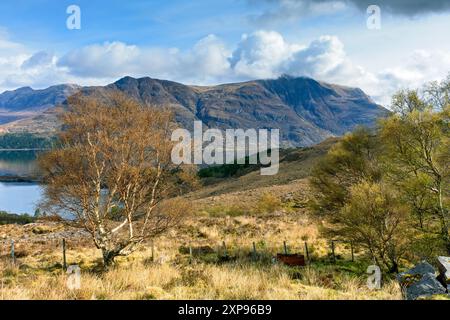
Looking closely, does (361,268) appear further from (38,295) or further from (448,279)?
(38,295)

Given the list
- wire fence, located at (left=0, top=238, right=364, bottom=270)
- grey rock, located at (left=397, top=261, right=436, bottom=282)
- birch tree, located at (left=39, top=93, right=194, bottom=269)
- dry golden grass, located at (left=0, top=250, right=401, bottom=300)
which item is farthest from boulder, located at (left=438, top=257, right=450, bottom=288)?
birch tree, located at (left=39, top=93, right=194, bottom=269)

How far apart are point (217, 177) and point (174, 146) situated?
84.5 metres

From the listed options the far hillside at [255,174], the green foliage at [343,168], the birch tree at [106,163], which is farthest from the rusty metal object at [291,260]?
the far hillside at [255,174]

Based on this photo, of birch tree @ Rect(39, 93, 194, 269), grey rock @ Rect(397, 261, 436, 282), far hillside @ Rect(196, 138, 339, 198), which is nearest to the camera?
grey rock @ Rect(397, 261, 436, 282)

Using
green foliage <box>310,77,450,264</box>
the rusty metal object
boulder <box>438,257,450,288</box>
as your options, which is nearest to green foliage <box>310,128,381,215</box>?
green foliage <box>310,77,450,264</box>

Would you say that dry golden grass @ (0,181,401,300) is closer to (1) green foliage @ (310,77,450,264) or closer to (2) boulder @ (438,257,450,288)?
(2) boulder @ (438,257,450,288)

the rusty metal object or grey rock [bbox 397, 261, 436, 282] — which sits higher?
grey rock [bbox 397, 261, 436, 282]

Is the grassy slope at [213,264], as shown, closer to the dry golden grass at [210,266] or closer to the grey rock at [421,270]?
the dry golden grass at [210,266]

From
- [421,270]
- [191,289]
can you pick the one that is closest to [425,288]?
[421,270]

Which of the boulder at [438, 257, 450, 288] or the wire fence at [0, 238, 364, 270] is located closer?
the boulder at [438, 257, 450, 288]

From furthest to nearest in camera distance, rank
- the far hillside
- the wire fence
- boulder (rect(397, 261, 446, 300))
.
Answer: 1. the far hillside
2. the wire fence
3. boulder (rect(397, 261, 446, 300))

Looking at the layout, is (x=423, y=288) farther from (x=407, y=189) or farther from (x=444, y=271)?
(x=407, y=189)
